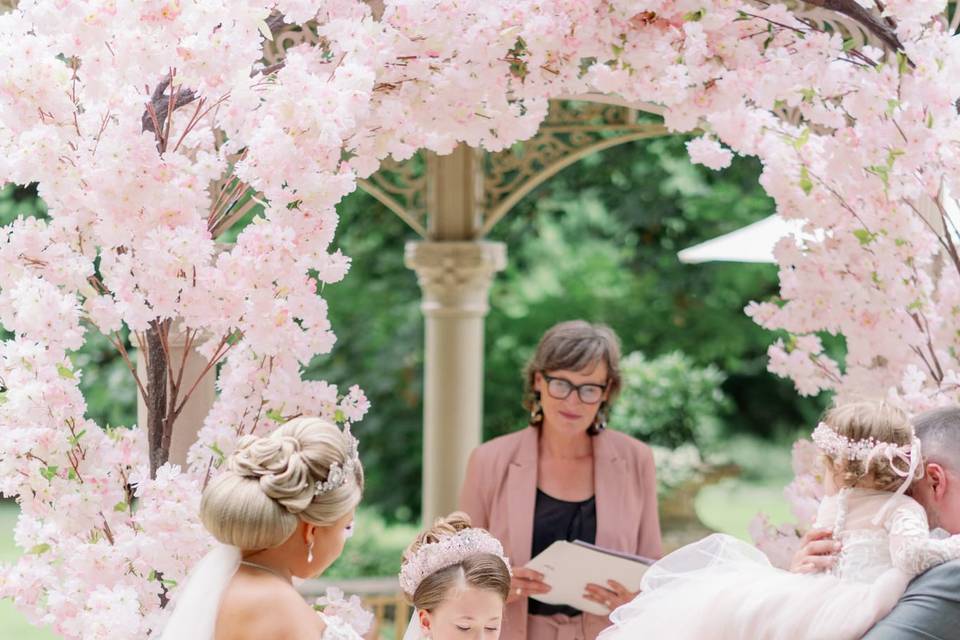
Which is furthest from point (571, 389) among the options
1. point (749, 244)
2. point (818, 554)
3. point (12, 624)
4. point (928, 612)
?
point (12, 624)

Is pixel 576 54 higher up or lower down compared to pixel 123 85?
higher up

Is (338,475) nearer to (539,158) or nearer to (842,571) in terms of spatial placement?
(842,571)

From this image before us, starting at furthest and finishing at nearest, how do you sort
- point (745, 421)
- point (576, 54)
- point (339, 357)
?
1. point (745, 421)
2. point (339, 357)
3. point (576, 54)

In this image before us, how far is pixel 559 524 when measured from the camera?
12.8ft

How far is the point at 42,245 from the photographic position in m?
2.82

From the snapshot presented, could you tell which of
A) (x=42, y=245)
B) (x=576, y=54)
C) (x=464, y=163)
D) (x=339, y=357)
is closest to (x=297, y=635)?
(x=42, y=245)

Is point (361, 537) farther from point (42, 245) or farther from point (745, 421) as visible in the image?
point (42, 245)

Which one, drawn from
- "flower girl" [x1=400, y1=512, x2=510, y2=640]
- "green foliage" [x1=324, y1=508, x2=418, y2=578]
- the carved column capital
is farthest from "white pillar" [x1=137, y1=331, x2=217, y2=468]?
"green foliage" [x1=324, y1=508, x2=418, y2=578]

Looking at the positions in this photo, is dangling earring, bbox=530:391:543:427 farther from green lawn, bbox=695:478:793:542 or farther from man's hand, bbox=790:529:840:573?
green lawn, bbox=695:478:793:542

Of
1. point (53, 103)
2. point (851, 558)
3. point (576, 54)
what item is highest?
point (576, 54)

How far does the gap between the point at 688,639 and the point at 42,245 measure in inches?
65.0

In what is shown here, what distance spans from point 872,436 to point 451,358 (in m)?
3.70

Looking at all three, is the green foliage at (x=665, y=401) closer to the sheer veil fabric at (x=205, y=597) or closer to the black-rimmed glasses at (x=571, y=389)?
the black-rimmed glasses at (x=571, y=389)

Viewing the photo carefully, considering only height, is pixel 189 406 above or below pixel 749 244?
below
